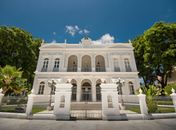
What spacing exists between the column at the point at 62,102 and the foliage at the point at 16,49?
16.0 meters

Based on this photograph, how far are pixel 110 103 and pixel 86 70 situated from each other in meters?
13.5

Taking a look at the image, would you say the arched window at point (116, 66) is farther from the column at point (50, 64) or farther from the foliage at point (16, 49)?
the foliage at point (16, 49)

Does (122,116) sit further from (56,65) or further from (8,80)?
(56,65)

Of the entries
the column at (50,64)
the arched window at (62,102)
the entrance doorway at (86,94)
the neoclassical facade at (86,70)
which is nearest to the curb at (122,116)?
the arched window at (62,102)

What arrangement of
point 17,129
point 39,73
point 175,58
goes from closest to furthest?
1. point 17,129
2. point 175,58
3. point 39,73

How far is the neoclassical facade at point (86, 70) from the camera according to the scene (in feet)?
64.4

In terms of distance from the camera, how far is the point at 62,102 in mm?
8789

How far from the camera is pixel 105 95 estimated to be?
28.6ft

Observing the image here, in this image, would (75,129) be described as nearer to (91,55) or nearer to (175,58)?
(91,55)

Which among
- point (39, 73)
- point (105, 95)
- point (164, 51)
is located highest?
point (164, 51)

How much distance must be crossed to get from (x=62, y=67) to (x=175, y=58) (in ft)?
58.2

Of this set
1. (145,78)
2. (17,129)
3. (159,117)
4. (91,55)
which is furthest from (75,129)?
(145,78)

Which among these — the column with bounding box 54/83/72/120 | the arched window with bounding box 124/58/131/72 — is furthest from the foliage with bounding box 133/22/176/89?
the column with bounding box 54/83/72/120

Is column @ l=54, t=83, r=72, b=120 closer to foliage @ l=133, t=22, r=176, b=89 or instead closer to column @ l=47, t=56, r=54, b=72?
column @ l=47, t=56, r=54, b=72
